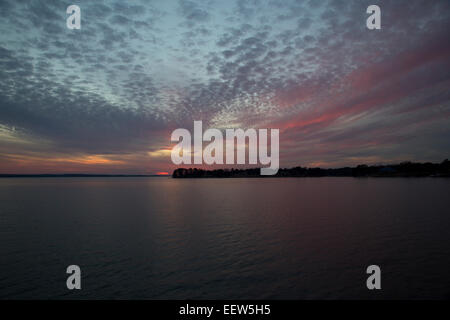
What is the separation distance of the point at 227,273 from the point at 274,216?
26128mm

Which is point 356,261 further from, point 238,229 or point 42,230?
point 42,230

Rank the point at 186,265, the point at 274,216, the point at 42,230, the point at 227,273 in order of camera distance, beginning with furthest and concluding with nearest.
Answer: the point at 274,216 < the point at 42,230 < the point at 186,265 < the point at 227,273

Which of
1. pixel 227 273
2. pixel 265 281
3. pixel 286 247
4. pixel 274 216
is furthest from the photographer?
pixel 274 216

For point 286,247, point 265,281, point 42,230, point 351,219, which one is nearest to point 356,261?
point 286,247

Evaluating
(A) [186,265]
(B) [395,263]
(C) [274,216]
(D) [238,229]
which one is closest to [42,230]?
(A) [186,265]

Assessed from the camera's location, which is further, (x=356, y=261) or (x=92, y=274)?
(x=356, y=261)

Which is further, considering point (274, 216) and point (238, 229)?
point (274, 216)

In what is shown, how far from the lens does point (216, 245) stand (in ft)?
86.7

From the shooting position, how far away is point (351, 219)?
1553 inches

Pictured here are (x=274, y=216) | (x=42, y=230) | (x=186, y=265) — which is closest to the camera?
(x=186, y=265)
